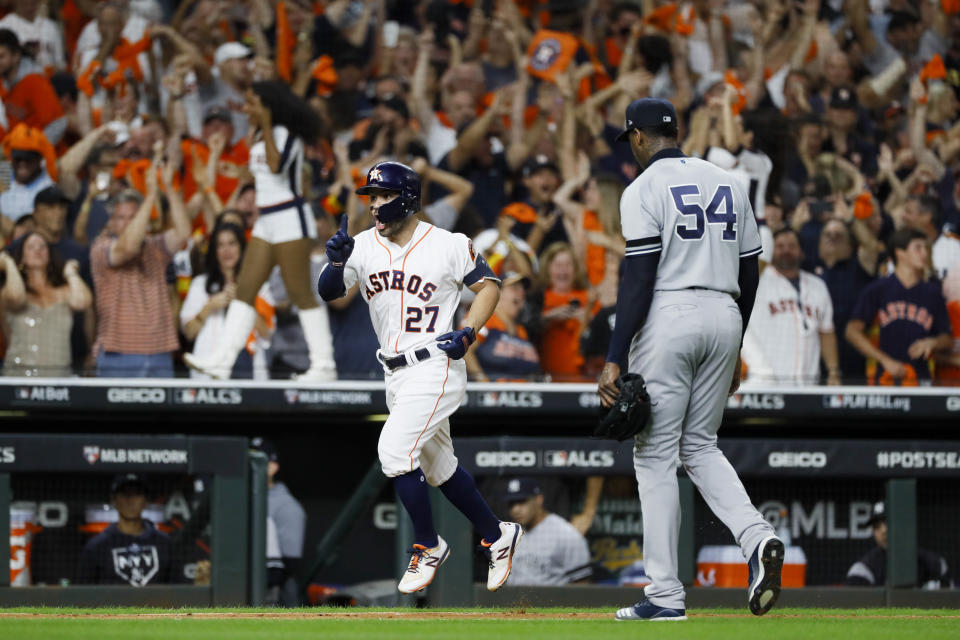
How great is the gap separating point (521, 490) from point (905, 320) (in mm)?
2803

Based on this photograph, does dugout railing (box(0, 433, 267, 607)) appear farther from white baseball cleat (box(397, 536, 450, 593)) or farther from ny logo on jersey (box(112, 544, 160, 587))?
white baseball cleat (box(397, 536, 450, 593))

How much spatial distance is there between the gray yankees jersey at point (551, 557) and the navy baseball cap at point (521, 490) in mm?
200

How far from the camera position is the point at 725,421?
29.0ft

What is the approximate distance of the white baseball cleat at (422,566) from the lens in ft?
17.4

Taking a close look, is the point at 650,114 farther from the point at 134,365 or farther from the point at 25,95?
the point at 25,95

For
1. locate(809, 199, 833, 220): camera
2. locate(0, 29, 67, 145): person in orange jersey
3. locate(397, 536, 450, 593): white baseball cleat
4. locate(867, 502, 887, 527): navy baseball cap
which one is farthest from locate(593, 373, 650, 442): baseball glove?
locate(0, 29, 67, 145): person in orange jersey

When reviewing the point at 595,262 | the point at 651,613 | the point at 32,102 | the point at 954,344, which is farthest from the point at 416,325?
the point at 32,102

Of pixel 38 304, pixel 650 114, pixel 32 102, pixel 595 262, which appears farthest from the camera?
pixel 32 102

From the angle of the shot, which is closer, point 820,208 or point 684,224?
point 684,224

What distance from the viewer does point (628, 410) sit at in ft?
15.4

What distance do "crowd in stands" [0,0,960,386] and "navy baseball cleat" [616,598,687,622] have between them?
3659 mm

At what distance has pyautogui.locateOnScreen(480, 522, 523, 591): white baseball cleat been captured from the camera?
5.45 m

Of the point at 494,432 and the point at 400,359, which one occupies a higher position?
the point at 400,359

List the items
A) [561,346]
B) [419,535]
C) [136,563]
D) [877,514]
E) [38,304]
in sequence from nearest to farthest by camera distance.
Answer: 1. [419,535]
2. [136,563]
3. [877,514]
4. [38,304]
5. [561,346]
